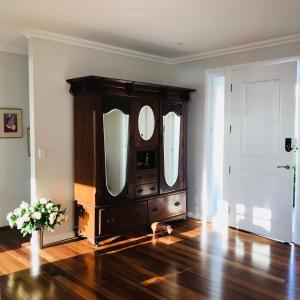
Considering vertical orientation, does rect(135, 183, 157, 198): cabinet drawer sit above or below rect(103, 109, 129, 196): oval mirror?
below

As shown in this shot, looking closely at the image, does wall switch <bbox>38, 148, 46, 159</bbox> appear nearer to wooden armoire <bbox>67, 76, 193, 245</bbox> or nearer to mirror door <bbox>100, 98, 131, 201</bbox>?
wooden armoire <bbox>67, 76, 193, 245</bbox>

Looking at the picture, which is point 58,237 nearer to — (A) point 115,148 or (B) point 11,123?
(A) point 115,148

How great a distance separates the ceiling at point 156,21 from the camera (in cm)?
301

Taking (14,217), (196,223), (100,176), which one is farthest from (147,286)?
(196,223)

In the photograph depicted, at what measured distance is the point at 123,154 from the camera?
4227 mm

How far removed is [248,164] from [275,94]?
3.09 ft

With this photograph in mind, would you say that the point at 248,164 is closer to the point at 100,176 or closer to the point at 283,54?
the point at 283,54

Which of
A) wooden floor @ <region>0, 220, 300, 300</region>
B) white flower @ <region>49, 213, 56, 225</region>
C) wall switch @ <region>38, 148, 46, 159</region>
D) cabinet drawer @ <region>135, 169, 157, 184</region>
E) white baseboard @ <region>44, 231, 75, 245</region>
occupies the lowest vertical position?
wooden floor @ <region>0, 220, 300, 300</region>

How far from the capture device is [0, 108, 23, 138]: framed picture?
15.1 ft

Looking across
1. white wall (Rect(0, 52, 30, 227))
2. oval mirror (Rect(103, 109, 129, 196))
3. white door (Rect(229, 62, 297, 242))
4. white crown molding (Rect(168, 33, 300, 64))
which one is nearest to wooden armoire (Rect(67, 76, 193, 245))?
oval mirror (Rect(103, 109, 129, 196))

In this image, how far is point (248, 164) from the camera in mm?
4504

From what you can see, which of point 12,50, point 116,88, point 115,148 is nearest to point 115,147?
point 115,148

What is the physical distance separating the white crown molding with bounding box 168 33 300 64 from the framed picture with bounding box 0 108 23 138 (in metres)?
2.36

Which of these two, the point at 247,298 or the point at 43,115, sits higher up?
the point at 43,115
